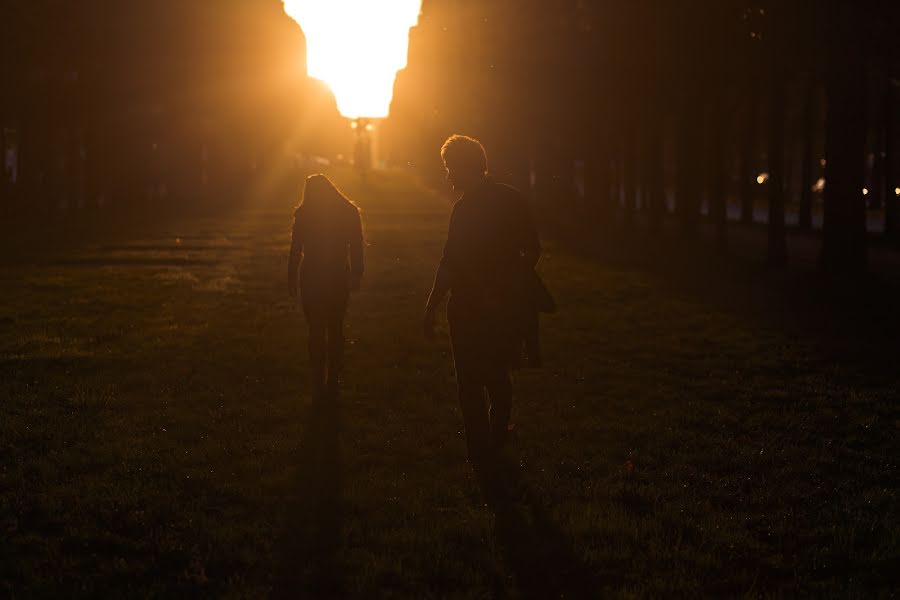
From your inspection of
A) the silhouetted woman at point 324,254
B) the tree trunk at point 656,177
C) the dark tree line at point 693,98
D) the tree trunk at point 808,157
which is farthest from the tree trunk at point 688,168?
the silhouetted woman at point 324,254

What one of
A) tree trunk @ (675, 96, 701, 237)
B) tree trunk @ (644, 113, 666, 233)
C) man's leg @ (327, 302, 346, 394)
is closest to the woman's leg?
→ man's leg @ (327, 302, 346, 394)

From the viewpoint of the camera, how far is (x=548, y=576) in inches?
226

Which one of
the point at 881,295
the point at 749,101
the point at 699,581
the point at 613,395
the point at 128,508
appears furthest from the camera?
the point at 749,101

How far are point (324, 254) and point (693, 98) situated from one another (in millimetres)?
19846

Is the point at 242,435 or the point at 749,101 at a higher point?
the point at 749,101

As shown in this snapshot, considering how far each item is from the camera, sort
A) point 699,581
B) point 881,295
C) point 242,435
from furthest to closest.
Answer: point 881,295, point 242,435, point 699,581

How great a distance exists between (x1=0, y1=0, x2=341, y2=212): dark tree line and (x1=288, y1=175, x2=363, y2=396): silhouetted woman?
106 feet

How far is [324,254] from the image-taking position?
1070 cm

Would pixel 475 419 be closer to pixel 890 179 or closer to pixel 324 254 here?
pixel 324 254

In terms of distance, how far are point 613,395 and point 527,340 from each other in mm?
3284

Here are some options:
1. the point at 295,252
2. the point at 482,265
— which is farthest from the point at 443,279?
the point at 295,252

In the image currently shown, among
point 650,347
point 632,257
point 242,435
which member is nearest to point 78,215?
point 632,257

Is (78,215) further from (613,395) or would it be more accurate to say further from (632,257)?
(613,395)

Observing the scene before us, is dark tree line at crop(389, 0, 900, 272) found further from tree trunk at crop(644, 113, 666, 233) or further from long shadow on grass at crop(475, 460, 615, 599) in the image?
long shadow on grass at crop(475, 460, 615, 599)
